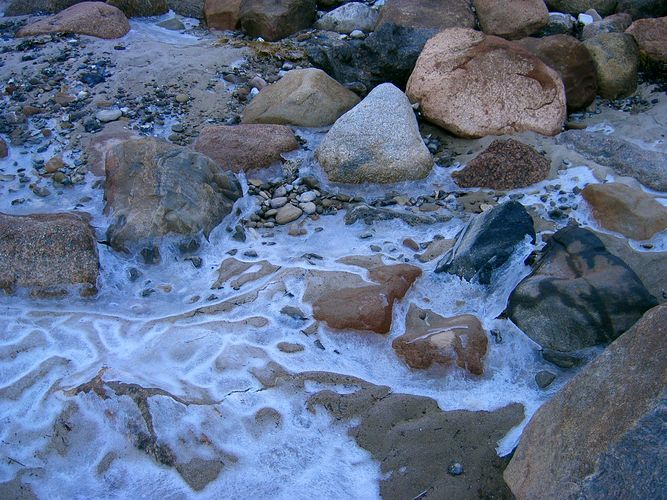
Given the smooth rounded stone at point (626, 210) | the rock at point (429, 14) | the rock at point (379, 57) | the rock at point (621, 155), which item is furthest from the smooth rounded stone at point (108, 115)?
the smooth rounded stone at point (626, 210)

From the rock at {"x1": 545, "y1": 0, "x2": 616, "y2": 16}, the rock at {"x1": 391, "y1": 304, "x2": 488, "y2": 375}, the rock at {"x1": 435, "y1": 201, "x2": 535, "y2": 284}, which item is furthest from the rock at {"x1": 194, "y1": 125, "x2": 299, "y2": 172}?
the rock at {"x1": 545, "y1": 0, "x2": 616, "y2": 16}

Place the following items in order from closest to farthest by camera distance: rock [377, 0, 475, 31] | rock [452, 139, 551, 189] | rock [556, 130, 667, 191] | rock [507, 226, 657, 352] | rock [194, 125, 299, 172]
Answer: rock [507, 226, 657, 352] < rock [556, 130, 667, 191] < rock [452, 139, 551, 189] < rock [194, 125, 299, 172] < rock [377, 0, 475, 31]

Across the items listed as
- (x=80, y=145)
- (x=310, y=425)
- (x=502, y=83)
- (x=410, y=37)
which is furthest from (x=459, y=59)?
(x=310, y=425)

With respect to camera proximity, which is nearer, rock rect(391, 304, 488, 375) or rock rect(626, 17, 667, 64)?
rock rect(391, 304, 488, 375)

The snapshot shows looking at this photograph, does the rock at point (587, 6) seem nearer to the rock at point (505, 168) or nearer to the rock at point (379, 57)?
the rock at point (379, 57)

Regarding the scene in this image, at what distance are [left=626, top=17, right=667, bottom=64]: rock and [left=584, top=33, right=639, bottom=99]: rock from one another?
93mm

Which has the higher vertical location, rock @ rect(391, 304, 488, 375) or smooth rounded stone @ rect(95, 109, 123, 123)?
rock @ rect(391, 304, 488, 375)

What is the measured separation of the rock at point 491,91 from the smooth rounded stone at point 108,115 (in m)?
2.40

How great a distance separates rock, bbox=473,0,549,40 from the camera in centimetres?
574

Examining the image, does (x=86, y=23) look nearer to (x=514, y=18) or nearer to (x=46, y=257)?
(x=46, y=257)

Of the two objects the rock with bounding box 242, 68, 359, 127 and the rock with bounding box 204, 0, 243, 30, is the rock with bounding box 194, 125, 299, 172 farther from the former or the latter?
the rock with bounding box 204, 0, 243, 30

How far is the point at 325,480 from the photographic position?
8.75 feet

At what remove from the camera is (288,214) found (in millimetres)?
4324

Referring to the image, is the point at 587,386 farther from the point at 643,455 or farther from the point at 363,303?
the point at 363,303
